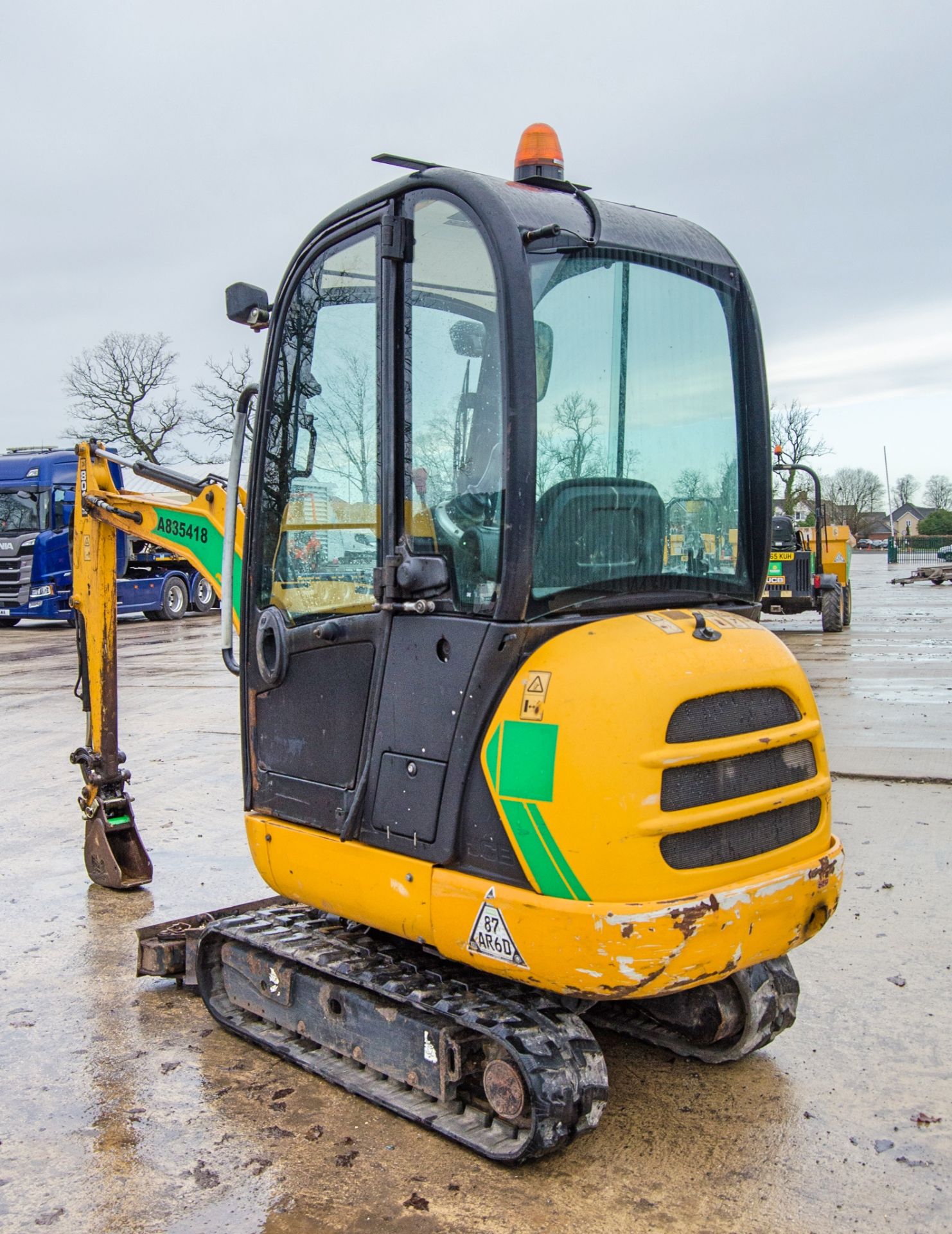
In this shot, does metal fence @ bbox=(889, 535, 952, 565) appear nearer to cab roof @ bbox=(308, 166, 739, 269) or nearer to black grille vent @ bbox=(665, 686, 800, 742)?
cab roof @ bbox=(308, 166, 739, 269)

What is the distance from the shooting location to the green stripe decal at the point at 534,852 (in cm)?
296

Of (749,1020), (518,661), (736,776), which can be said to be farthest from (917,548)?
(518,661)

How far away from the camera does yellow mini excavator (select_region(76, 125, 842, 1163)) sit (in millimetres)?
2982

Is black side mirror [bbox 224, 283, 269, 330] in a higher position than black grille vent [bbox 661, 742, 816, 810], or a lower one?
higher

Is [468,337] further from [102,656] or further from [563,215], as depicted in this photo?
[102,656]

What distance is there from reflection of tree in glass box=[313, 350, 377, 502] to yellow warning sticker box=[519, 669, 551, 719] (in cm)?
78

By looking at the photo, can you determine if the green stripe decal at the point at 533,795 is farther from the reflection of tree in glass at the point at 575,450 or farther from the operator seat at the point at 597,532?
the reflection of tree in glass at the point at 575,450

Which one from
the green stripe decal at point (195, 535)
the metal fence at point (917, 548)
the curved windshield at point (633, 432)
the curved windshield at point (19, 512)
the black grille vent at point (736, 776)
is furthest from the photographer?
the metal fence at point (917, 548)

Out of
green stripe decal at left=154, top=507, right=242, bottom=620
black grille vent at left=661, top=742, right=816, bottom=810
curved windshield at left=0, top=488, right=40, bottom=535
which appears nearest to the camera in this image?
black grille vent at left=661, top=742, right=816, bottom=810

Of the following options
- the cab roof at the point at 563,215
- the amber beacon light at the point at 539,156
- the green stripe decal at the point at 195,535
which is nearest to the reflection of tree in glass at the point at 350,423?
the cab roof at the point at 563,215

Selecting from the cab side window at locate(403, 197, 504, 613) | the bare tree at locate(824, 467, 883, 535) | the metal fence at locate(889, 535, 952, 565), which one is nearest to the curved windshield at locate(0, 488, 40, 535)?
the cab side window at locate(403, 197, 504, 613)

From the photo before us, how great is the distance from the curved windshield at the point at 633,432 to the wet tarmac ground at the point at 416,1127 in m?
1.54

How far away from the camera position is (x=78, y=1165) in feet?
10.7

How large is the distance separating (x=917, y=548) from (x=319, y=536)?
6971 cm
